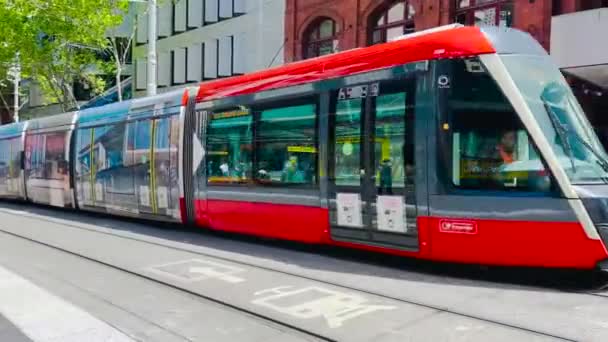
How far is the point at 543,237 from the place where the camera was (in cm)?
654

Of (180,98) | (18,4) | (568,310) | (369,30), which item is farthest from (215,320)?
(18,4)

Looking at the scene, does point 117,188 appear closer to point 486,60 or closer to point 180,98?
point 180,98

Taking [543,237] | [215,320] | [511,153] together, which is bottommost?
[215,320]

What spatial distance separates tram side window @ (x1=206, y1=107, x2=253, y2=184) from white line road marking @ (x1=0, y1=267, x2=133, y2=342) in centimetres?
384

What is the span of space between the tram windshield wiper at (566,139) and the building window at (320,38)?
17078 mm

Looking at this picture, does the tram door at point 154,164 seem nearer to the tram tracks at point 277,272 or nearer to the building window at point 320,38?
the tram tracks at point 277,272

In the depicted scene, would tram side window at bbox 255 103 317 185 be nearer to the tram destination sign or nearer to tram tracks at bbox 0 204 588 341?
the tram destination sign

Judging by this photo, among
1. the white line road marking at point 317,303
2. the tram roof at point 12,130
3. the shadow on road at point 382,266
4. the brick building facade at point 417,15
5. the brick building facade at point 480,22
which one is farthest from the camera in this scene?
the tram roof at point 12,130

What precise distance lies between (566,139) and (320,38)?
1832 cm

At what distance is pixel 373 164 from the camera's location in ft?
25.7

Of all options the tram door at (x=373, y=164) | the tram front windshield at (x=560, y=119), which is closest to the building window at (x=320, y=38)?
the tram door at (x=373, y=164)

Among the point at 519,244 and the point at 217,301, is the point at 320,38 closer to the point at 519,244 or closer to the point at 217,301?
the point at 519,244

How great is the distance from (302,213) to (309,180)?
1.60ft

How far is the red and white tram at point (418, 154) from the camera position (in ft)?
21.6
